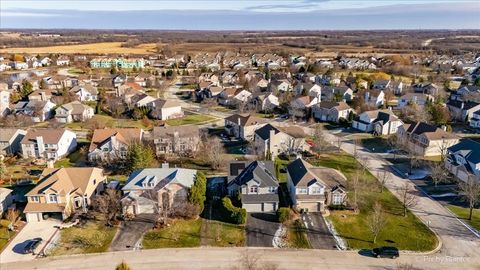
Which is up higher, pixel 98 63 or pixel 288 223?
pixel 98 63

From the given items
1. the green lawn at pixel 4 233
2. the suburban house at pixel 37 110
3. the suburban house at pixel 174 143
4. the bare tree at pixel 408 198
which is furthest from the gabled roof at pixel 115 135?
the bare tree at pixel 408 198

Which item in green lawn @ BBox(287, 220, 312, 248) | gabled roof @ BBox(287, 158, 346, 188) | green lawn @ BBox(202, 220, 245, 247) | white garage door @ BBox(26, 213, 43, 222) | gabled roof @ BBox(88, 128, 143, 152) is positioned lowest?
green lawn @ BBox(287, 220, 312, 248)

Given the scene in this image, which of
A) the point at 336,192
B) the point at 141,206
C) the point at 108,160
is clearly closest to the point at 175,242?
the point at 141,206

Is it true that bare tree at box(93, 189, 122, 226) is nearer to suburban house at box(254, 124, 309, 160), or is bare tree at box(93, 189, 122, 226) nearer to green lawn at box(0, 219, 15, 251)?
green lawn at box(0, 219, 15, 251)

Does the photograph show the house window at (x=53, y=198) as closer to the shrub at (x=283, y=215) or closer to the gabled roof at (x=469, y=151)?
the shrub at (x=283, y=215)

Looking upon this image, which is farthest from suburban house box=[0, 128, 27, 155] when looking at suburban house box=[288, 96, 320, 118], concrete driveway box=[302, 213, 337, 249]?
suburban house box=[288, 96, 320, 118]

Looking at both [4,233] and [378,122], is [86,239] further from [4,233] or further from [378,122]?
[378,122]

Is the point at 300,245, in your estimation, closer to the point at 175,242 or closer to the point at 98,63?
the point at 175,242
